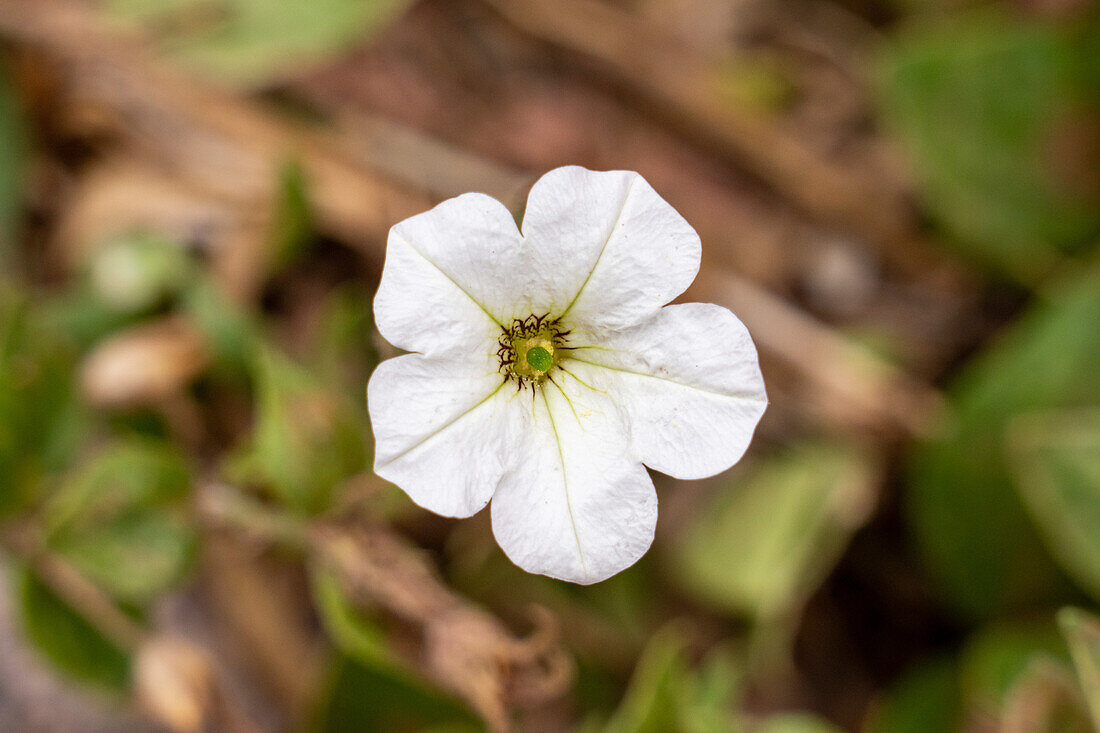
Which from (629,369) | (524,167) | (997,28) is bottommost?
(524,167)

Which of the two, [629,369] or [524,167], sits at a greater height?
[629,369]

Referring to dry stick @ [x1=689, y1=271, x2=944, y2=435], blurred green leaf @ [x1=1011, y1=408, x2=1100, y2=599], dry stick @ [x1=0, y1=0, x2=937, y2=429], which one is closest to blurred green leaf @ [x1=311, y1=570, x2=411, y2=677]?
dry stick @ [x1=0, y1=0, x2=937, y2=429]

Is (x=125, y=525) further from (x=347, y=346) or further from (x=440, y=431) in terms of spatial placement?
(x=440, y=431)

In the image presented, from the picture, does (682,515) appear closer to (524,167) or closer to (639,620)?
(639,620)

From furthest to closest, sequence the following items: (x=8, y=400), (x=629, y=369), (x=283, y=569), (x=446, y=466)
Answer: (x=283, y=569) → (x=8, y=400) → (x=629, y=369) → (x=446, y=466)

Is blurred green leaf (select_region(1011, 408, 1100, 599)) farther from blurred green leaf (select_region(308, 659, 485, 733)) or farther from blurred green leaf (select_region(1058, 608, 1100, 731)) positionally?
blurred green leaf (select_region(308, 659, 485, 733))

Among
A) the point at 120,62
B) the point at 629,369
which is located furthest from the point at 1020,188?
the point at 120,62
